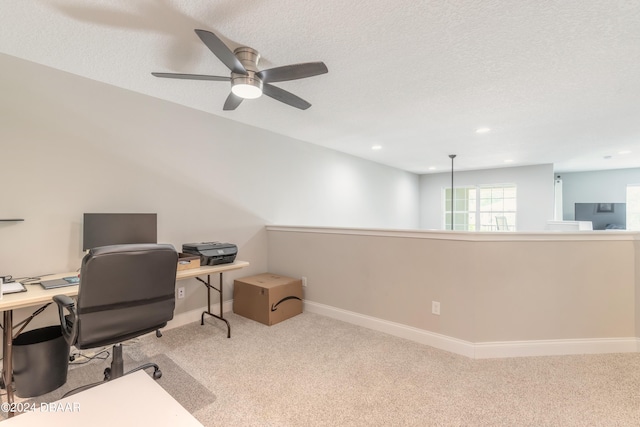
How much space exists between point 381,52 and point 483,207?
6.55 metres

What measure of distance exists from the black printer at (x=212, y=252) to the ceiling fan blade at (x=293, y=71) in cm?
168

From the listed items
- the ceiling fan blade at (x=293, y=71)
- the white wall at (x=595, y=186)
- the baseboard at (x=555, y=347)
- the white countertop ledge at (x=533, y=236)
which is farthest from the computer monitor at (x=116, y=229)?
the white wall at (x=595, y=186)

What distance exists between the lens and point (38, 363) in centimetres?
193

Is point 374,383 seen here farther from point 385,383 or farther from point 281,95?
point 281,95

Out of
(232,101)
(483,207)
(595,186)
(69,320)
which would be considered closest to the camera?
(69,320)

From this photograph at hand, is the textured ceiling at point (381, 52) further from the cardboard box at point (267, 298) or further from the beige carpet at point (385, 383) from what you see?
the beige carpet at point (385, 383)

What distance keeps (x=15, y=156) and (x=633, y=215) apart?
35.4 ft

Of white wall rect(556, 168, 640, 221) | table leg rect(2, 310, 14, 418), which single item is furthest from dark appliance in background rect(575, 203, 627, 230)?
table leg rect(2, 310, 14, 418)

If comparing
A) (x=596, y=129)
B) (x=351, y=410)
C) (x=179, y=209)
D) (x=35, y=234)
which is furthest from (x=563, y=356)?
(x=35, y=234)

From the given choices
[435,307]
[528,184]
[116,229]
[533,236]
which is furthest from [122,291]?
[528,184]

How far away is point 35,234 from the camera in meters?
2.32

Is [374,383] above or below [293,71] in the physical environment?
below

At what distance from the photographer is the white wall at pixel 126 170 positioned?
2.25m

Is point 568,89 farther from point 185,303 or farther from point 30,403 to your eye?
point 30,403
